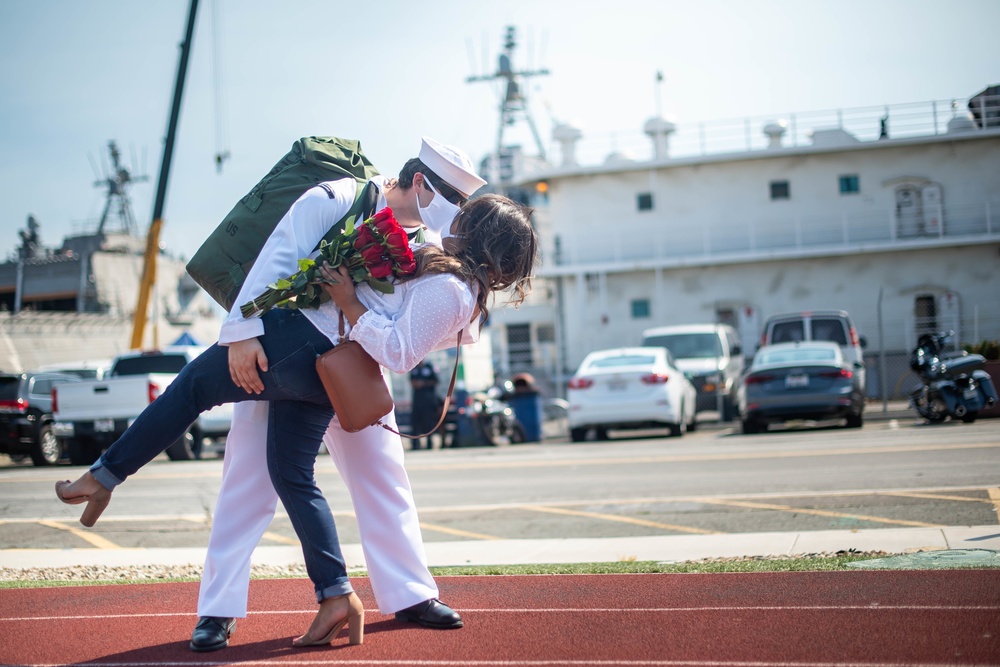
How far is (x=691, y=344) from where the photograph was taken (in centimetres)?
2434

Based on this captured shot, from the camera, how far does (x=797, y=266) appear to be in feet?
121

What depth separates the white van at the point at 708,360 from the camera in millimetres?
22922

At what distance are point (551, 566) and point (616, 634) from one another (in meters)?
2.29

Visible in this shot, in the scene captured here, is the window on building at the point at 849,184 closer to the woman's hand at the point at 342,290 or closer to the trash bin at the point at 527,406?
the trash bin at the point at 527,406

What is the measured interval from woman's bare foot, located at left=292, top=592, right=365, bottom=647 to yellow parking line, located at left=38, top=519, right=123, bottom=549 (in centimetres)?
462

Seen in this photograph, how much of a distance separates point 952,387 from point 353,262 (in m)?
14.4

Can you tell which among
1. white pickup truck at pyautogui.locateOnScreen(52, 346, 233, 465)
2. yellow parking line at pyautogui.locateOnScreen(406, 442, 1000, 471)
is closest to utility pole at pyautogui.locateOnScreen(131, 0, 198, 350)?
white pickup truck at pyautogui.locateOnScreen(52, 346, 233, 465)

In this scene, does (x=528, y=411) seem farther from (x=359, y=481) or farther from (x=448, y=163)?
(x=448, y=163)

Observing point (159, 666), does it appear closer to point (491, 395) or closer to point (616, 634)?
point (616, 634)

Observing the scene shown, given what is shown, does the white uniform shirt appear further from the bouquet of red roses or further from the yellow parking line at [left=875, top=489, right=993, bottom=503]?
the yellow parking line at [left=875, top=489, right=993, bottom=503]

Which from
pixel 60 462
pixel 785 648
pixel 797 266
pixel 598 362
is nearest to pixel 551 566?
pixel 785 648

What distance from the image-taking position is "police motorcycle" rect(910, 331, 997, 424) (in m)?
16.3

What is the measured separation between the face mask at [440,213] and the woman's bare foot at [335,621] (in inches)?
55.5

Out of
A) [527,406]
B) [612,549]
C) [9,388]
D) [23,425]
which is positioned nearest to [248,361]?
[612,549]
